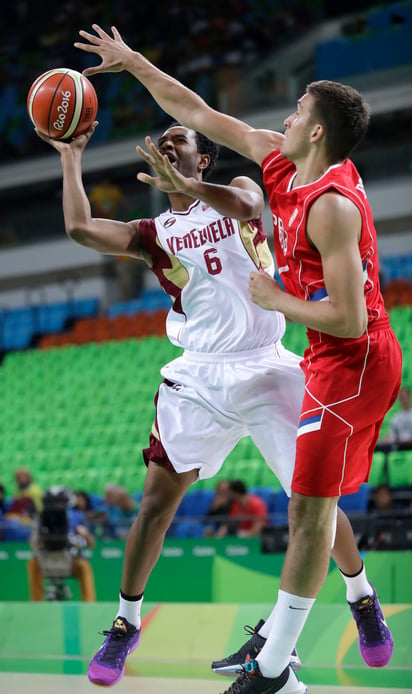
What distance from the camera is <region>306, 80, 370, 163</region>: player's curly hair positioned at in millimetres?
3123

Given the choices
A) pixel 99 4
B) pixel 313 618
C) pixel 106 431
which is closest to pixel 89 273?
pixel 99 4

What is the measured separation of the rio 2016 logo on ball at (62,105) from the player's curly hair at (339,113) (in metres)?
1.11

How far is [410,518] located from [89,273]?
48.2 ft

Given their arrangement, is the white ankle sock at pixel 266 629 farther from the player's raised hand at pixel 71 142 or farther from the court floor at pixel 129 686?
the player's raised hand at pixel 71 142

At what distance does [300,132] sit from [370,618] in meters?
1.88

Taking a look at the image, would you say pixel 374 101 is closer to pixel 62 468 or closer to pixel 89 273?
pixel 89 273

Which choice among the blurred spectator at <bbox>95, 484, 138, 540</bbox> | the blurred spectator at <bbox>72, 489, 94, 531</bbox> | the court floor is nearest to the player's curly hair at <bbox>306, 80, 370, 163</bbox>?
the court floor

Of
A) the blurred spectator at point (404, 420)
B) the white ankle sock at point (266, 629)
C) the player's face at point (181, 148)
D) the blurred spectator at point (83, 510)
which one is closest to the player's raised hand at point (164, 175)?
the player's face at point (181, 148)

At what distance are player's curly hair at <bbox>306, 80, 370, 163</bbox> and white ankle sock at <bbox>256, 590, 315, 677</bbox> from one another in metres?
1.52

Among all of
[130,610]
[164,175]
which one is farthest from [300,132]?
[130,610]

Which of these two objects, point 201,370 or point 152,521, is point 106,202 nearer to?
point 201,370

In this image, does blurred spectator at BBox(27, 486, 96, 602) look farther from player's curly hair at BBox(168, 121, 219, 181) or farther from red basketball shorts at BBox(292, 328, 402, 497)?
red basketball shorts at BBox(292, 328, 402, 497)

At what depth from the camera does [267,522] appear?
289 inches

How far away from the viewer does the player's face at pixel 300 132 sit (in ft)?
10.4
